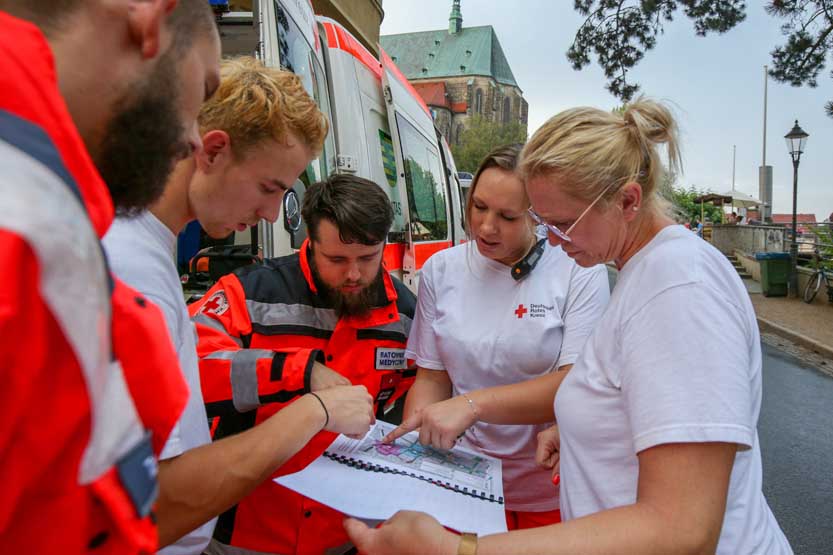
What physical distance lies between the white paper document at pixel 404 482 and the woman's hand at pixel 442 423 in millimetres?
34

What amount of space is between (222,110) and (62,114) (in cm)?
99

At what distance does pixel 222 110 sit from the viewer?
1438 mm

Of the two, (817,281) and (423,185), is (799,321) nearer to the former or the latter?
(817,281)

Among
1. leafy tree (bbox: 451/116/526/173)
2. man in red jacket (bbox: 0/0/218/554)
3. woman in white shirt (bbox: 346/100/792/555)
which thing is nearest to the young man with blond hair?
woman in white shirt (bbox: 346/100/792/555)

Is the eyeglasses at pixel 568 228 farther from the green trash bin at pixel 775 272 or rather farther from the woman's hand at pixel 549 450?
the green trash bin at pixel 775 272

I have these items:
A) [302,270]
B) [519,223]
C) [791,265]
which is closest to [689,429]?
[519,223]

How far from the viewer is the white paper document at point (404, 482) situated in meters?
1.33

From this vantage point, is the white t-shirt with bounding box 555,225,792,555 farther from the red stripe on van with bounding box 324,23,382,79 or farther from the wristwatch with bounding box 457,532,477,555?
the red stripe on van with bounding box 324,23,382,79

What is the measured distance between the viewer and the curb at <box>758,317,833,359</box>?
9.24m

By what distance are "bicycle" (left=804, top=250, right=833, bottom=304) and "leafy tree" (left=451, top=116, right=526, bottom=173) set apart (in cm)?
3125

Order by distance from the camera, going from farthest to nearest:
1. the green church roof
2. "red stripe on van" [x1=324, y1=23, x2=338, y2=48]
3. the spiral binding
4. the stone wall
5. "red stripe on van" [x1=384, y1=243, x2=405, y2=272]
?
1. the green church roof
2. the stone wall
3. "red stripe on van" [x1=384, y1=243, x2=405, y2=272]
4. "red stripe on van" [x1=324, y1=23, x2=338, y2=48]
5. the spiral binding

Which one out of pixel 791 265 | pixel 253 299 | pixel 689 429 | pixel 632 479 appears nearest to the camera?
pixel 689 429

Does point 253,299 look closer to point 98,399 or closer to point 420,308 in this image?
point 420,308

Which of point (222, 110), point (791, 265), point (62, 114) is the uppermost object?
point (222, 110)
